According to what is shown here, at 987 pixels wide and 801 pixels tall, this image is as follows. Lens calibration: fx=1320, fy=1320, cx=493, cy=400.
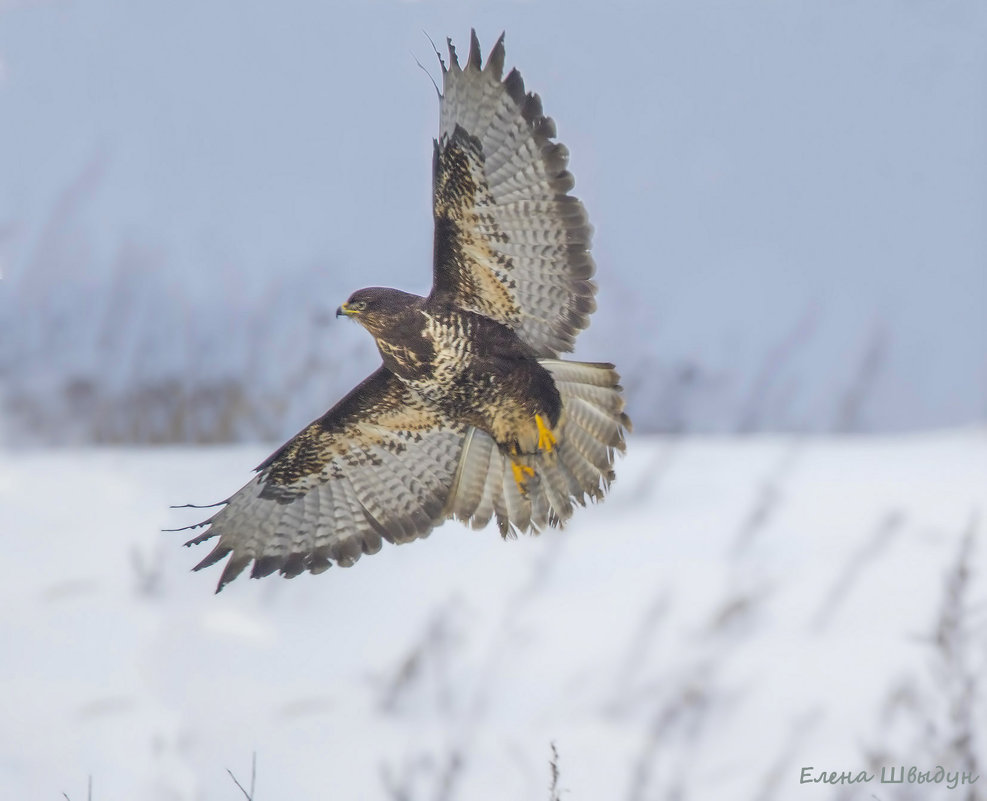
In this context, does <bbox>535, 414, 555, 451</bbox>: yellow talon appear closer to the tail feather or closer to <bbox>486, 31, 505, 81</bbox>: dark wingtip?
the tail feather

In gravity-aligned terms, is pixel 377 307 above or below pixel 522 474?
above

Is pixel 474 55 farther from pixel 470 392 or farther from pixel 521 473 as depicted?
pixel 521 473

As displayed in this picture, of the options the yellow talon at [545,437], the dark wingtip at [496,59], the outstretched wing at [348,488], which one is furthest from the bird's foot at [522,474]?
the dark wingtip at [496,59]

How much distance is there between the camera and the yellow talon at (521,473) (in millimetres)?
5363

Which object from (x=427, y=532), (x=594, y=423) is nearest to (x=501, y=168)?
(x=594, y=423)

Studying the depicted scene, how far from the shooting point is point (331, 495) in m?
5.52

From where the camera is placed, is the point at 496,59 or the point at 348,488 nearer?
the point at 496,59

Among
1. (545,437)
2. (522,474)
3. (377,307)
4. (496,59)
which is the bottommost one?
(522,474)

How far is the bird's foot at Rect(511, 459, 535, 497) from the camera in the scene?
5.36m

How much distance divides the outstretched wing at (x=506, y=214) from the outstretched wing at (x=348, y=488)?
2.14 ft

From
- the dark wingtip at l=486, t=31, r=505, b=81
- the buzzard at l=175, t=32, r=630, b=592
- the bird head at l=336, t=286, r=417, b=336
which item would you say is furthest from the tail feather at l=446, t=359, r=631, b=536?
the dark wingtip at l=486, t=31, r=505, b=81

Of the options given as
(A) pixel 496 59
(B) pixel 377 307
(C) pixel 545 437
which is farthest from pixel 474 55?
(C) pixel 545 437

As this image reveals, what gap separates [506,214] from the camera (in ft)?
15.3

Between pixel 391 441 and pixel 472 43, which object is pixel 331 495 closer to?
pixel 391 441
